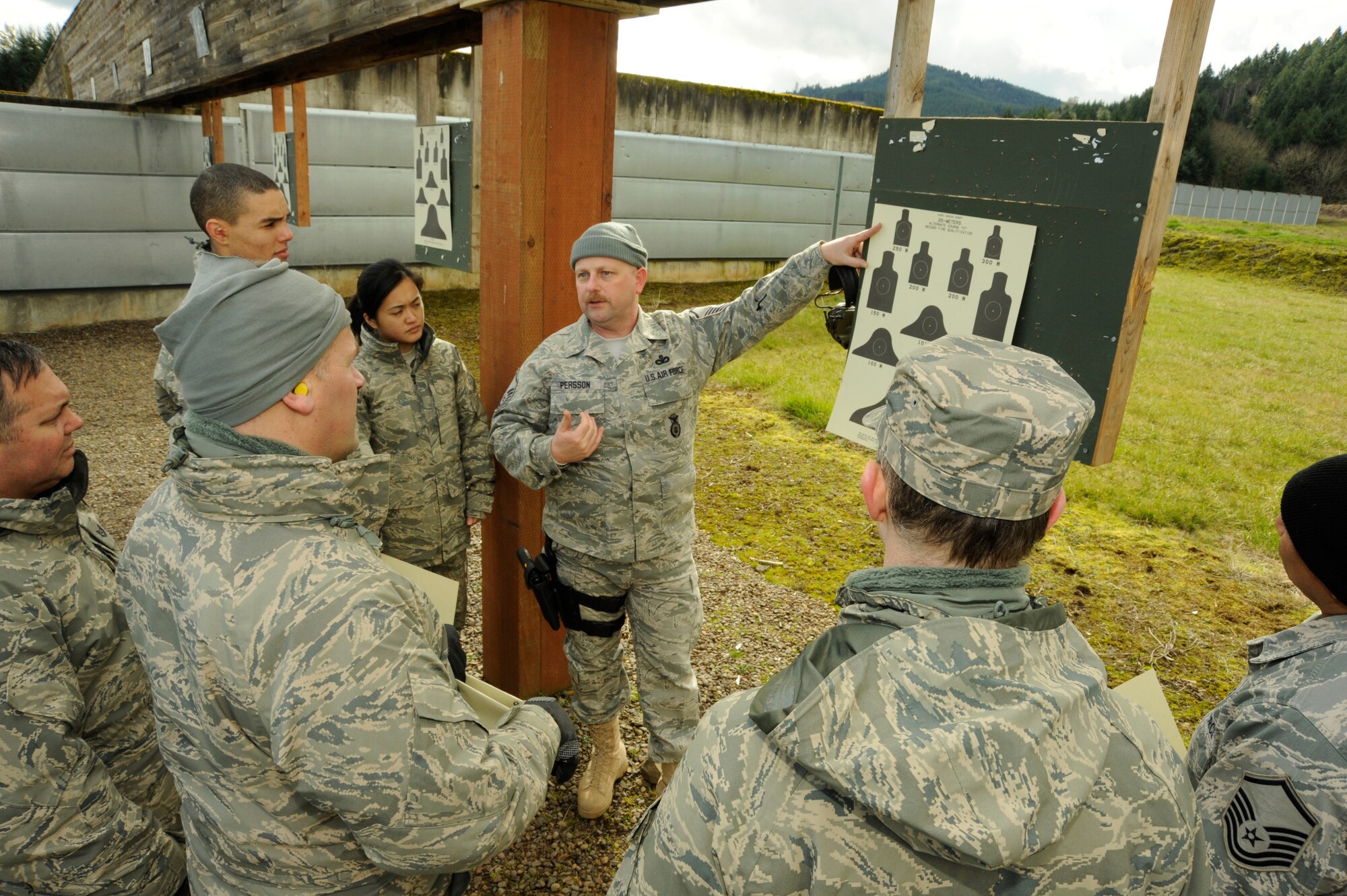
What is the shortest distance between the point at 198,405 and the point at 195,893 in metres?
0.94

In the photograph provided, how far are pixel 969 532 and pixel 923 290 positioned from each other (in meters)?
1.35

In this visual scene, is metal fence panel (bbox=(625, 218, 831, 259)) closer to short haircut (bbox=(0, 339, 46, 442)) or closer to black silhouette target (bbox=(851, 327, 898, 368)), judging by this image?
black silhouette target (bbox=(851, 327, 898, 368))

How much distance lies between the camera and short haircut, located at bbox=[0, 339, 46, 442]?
63.9 inches

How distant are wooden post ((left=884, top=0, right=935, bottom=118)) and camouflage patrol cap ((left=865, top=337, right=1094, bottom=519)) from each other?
1.31 m

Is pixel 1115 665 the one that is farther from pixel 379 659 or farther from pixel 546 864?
pixel 379 659

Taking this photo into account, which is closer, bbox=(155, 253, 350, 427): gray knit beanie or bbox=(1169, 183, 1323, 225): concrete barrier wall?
bbox=(155, 253, 350, 427): gray knit beanie

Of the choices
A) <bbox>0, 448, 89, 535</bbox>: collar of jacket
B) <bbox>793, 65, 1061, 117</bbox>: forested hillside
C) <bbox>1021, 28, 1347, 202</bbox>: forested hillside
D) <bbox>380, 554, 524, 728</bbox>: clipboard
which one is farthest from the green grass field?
<bbox>793, 65, 1061, 117</bbox>: forested hillside

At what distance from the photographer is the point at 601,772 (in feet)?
9.37

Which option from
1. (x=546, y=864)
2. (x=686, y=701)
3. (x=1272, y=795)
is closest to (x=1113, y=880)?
(x=1272, y=795)

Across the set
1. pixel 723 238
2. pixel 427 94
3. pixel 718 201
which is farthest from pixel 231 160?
pixel 723 238

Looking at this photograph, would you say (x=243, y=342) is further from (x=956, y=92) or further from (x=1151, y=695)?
(x=956, y=92)

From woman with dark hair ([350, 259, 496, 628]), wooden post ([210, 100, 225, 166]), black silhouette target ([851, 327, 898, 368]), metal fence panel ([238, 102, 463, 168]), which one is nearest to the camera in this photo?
black silhouette target ([851, 327, 898, 368])

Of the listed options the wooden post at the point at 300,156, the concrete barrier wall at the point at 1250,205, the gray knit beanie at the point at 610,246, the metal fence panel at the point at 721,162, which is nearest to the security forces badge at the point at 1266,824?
the gray knit beanie at the point at 610,246

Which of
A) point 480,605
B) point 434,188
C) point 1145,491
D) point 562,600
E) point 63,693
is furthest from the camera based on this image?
point 1145,491
